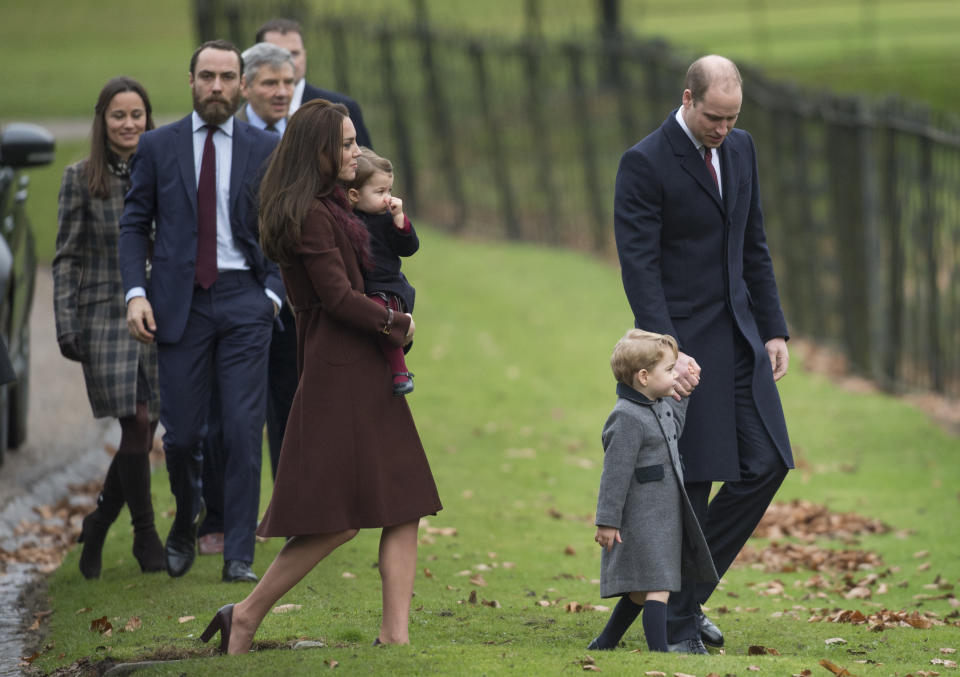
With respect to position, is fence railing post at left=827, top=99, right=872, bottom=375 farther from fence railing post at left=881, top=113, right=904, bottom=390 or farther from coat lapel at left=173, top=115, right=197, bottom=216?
coat lapel at left=173, top=115, right=197, bottom=216

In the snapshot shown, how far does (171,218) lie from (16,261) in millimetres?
3564

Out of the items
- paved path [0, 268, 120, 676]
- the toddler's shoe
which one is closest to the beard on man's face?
the toddler's shoe

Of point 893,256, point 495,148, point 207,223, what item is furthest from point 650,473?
point 495,148

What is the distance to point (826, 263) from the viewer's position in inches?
631

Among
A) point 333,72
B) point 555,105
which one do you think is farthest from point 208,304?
point 333,72

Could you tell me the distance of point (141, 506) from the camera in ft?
23.9

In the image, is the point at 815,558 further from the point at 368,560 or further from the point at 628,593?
the point at 628,593

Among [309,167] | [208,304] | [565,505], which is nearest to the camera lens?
[309,167]

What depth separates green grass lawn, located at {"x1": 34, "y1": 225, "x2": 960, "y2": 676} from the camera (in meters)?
5.74

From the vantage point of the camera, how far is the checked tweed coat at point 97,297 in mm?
7207

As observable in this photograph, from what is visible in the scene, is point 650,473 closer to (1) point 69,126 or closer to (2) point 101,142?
(2) point 101,142

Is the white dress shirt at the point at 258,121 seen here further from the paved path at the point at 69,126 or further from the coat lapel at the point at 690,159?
the paved path at the point at 69,126

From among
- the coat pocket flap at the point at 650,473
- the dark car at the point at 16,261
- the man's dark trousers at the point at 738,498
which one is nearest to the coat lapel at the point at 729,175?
the man's dark trousers at the point at 738,498

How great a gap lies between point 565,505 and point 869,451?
287cm
